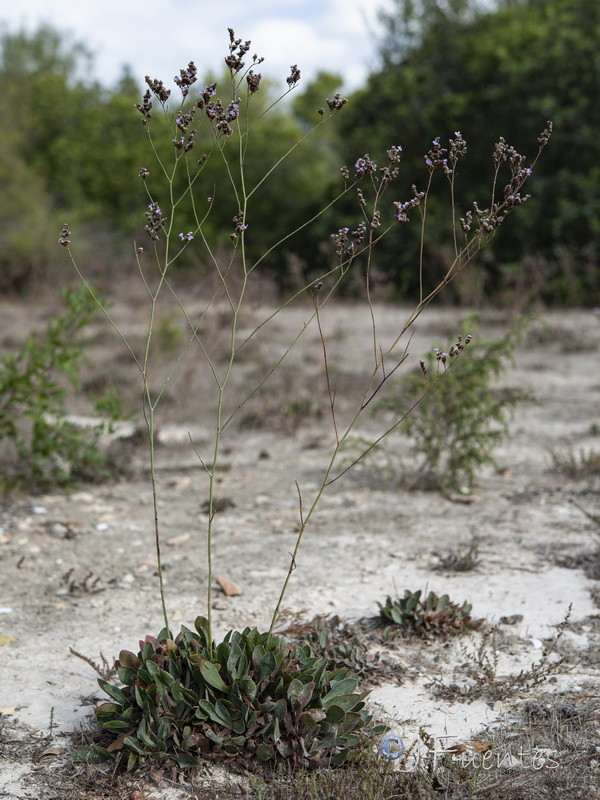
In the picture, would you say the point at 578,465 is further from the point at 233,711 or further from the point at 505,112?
the point at 505,112

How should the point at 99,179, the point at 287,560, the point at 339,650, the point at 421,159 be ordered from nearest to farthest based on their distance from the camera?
the point at 339,650, the point at 287,560, the point at 421,159, the point at 99,179

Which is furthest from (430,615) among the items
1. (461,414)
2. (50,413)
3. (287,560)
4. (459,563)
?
(50,413)

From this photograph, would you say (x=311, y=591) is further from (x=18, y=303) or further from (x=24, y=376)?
(x=18, y=303)

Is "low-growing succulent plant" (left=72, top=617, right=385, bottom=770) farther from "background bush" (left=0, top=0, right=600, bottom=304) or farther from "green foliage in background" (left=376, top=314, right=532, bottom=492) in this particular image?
"background bush" (left=0, top=0, right=600, bottom=304)

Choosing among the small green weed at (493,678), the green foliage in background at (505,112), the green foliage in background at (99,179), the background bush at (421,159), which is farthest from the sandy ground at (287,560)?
the green foliage in background at (99,179)

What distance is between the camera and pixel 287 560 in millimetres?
4352

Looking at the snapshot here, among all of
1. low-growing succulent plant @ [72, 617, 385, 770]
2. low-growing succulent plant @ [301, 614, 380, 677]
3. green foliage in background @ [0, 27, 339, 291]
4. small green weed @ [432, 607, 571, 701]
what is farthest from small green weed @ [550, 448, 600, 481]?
green foliage in background @ [0, 27, 339, 291]

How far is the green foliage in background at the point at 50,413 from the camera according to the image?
16.7 ft

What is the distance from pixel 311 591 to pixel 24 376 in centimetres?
223

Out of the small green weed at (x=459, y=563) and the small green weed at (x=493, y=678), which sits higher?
the small green weed at (x=459, y=563)

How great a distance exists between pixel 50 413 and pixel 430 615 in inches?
112

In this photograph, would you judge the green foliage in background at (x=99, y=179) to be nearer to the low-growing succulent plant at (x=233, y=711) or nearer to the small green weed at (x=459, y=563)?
the small green weed at (x=459, y=563)

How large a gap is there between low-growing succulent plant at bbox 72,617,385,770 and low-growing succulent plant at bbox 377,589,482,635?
0.81 m

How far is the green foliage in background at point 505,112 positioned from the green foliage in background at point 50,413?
709 centimetres
